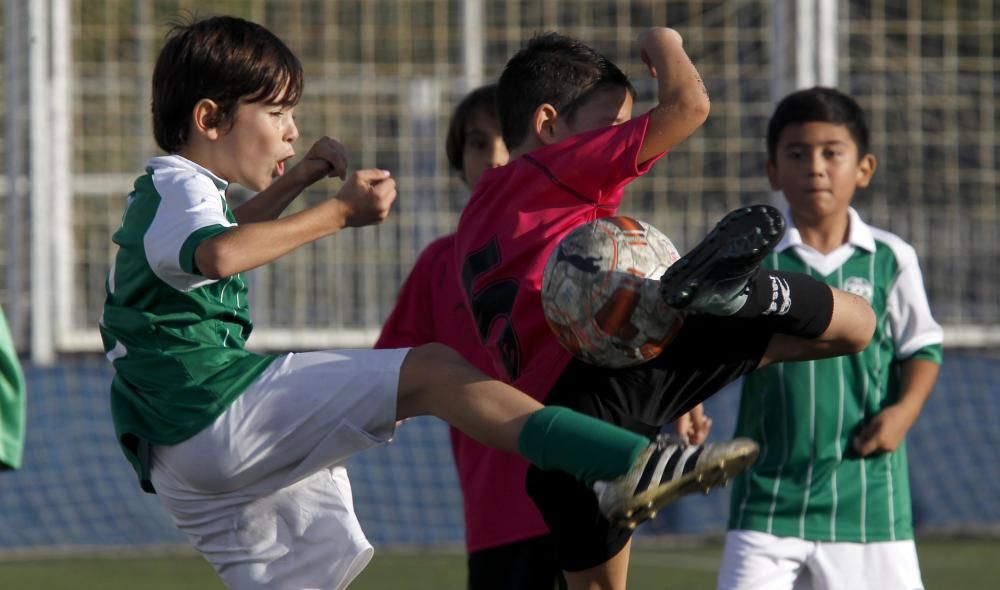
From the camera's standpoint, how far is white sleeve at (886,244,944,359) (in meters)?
4.62

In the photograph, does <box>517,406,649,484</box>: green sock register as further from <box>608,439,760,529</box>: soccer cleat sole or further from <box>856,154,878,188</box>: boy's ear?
<box>856,154,878,188</box>: boy's ear

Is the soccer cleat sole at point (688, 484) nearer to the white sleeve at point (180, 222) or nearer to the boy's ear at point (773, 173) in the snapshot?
the white sleeve at point (180, 222)

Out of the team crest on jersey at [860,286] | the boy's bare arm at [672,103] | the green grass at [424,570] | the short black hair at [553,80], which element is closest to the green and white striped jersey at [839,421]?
the team crest on jersey at [860,286]

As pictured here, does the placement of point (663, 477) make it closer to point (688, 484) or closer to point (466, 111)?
point (688, 484)

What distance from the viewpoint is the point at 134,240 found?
3479mm

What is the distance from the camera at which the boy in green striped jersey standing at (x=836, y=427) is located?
14.9ft

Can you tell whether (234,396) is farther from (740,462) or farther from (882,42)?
(882,42)

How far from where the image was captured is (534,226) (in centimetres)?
376

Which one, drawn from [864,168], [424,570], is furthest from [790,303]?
[424,570]

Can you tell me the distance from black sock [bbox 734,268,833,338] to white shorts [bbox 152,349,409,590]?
78cm

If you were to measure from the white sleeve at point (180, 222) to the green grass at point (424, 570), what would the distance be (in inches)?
158

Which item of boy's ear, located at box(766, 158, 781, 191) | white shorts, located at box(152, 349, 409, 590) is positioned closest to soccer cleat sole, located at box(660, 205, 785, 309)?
white shorts, located at box(152, 349, 409, 590)

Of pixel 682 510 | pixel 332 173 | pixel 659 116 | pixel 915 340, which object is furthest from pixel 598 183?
pixel 682 510

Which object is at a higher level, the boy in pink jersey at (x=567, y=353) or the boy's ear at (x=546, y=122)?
the boy's ear at (x=546, y=122)
